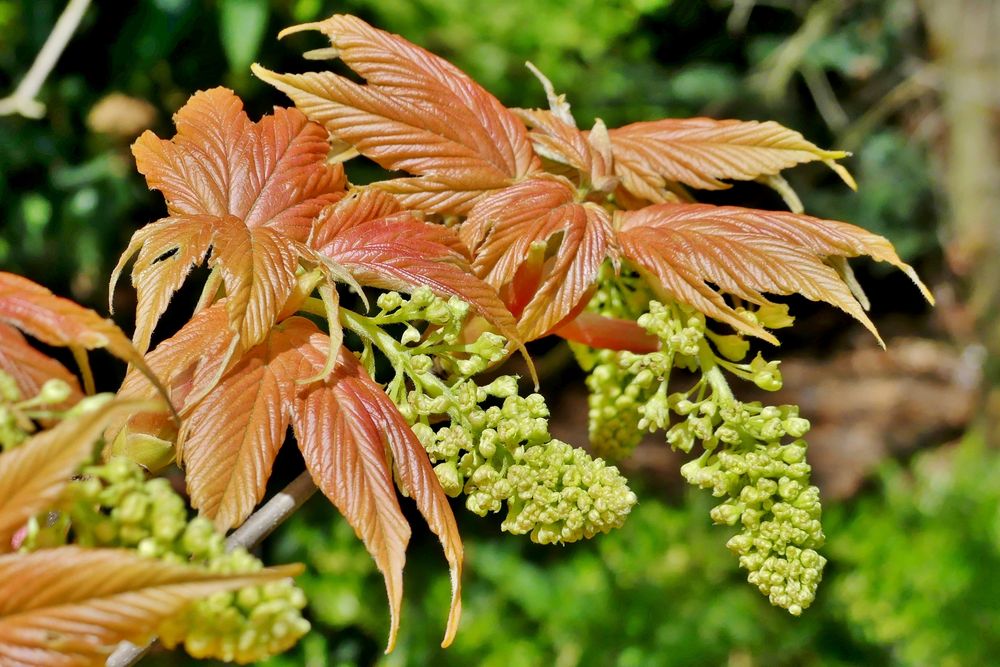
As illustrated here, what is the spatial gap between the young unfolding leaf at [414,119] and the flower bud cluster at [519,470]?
0.54 ft

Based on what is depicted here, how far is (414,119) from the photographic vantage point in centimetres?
67

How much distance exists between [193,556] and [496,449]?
0.19m

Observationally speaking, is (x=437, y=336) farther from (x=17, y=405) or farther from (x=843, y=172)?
(x=843, y=172)

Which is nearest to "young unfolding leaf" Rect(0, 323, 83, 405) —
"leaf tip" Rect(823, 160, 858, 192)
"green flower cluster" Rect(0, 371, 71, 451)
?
"green flower cluster" Rect(0, 371, 71, 451)

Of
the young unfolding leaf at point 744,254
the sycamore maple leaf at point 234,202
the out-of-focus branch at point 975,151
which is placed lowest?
the out-of-focus branch at point 975,151

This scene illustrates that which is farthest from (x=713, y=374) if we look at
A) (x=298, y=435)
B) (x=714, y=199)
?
(x=714, y=199)

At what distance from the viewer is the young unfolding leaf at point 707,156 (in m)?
0.74

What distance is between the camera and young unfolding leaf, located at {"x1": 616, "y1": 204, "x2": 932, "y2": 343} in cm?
62

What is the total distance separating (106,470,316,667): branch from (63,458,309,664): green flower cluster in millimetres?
91

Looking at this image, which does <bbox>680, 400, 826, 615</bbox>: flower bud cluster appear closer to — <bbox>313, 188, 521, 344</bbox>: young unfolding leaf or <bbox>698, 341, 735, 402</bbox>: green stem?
<bbox>698, 341, 735, 402</bbox>: green stem

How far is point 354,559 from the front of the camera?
241 cm

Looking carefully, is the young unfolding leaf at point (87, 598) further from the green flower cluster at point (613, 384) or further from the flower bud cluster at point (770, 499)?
the green flower cluster at point (613, 384)

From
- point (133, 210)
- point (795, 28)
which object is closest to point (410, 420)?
point (133, 210)

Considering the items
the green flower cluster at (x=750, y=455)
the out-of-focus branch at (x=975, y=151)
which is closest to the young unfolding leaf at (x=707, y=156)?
the green flower cluster at (x=750, y=455)
